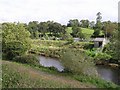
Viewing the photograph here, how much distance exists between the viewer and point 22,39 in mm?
38219

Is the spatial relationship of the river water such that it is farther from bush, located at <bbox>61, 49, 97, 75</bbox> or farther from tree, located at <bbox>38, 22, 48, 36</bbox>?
tree, located at <bbox>38, 22, 48, 36</bbox>

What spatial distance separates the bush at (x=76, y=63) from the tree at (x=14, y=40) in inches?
535

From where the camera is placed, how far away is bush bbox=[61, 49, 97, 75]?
2016 centimetres

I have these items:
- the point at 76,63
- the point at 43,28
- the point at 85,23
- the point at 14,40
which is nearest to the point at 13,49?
the point at 14,40

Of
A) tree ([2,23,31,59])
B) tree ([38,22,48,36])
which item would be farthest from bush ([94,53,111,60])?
tree ([38,22,48,36])

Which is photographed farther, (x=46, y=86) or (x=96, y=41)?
(x=96, y=41)

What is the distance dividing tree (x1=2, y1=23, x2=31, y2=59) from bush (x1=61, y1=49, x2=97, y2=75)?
13591mm

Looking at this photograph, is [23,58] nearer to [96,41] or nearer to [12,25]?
[12,25]

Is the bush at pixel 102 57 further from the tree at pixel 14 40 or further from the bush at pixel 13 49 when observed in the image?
the bush at pixel 13 49

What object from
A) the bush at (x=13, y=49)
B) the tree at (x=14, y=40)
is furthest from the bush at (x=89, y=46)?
the bush at (x=13, y=49)

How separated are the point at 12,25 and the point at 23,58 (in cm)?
1807

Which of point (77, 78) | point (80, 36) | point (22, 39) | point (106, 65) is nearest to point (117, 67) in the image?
point (106, 65)

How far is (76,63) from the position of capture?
66.0 ft

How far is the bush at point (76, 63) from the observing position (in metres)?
20.2
